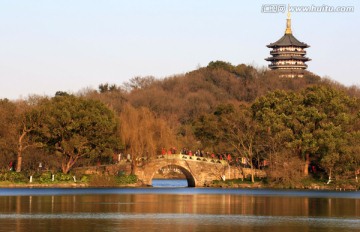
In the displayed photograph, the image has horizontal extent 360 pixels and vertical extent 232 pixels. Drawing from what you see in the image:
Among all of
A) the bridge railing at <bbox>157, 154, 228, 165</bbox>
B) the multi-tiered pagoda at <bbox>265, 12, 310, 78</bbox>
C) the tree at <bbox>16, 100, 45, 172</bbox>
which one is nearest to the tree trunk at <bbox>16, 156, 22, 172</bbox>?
the tree at <bbox>16, 100, 45, 172</bbox>

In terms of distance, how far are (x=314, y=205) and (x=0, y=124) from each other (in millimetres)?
26056

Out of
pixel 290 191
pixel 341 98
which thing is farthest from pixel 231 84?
pixel 290 191

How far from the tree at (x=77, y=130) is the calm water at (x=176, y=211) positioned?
24.3 ft

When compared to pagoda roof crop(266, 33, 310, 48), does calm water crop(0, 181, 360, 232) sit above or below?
below

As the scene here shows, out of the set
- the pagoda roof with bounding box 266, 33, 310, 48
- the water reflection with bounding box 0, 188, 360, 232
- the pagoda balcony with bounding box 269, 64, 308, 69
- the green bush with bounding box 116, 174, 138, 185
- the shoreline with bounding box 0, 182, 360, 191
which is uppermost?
the pagoda roof with bounding box 266, 33, 310, 48

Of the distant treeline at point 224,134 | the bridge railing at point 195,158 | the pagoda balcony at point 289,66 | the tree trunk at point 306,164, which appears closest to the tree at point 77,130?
the distant treeline at point 224,134

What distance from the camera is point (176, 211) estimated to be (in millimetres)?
38844

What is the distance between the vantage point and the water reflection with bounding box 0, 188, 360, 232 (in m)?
31.8

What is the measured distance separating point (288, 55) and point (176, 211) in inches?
2917

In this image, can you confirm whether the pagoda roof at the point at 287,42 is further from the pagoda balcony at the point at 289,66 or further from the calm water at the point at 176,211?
the calm water at the point at 176,211

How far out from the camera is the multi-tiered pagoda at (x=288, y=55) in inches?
4341

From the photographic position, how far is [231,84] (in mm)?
110625

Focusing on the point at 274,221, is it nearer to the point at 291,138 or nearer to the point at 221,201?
the point at 221,201

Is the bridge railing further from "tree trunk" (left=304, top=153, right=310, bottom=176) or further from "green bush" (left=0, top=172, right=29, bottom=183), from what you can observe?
"green bush" (left=0, top=172, right=29, bottom=183)
